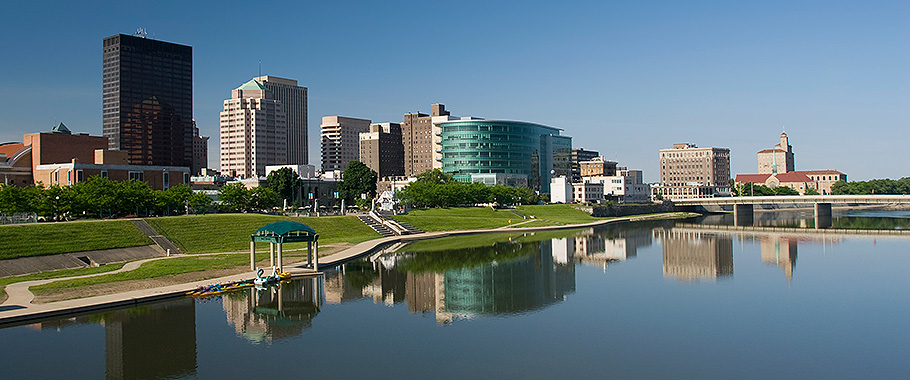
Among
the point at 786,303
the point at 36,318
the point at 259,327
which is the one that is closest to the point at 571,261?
the point at 786,303

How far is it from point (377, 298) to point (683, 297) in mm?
25436

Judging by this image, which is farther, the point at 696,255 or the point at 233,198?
the point at 233,198

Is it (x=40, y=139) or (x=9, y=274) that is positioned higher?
(x=40, y=139)

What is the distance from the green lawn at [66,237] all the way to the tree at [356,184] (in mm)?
82856

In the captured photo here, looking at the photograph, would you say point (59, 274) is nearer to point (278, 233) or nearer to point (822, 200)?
point (278, 233)

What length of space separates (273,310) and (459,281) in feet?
70.8

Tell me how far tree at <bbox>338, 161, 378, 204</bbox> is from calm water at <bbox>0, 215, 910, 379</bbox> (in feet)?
301

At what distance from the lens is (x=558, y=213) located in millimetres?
185125

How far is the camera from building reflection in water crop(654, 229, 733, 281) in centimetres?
7494

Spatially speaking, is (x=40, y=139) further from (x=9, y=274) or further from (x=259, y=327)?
(x=259, y=327)

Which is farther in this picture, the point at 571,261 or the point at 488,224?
the point at 488,224

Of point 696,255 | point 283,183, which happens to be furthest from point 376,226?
point 696,255

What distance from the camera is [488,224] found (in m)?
144

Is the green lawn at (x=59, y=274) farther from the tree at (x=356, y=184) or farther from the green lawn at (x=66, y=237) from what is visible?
the tree at (x=356, y=184)
